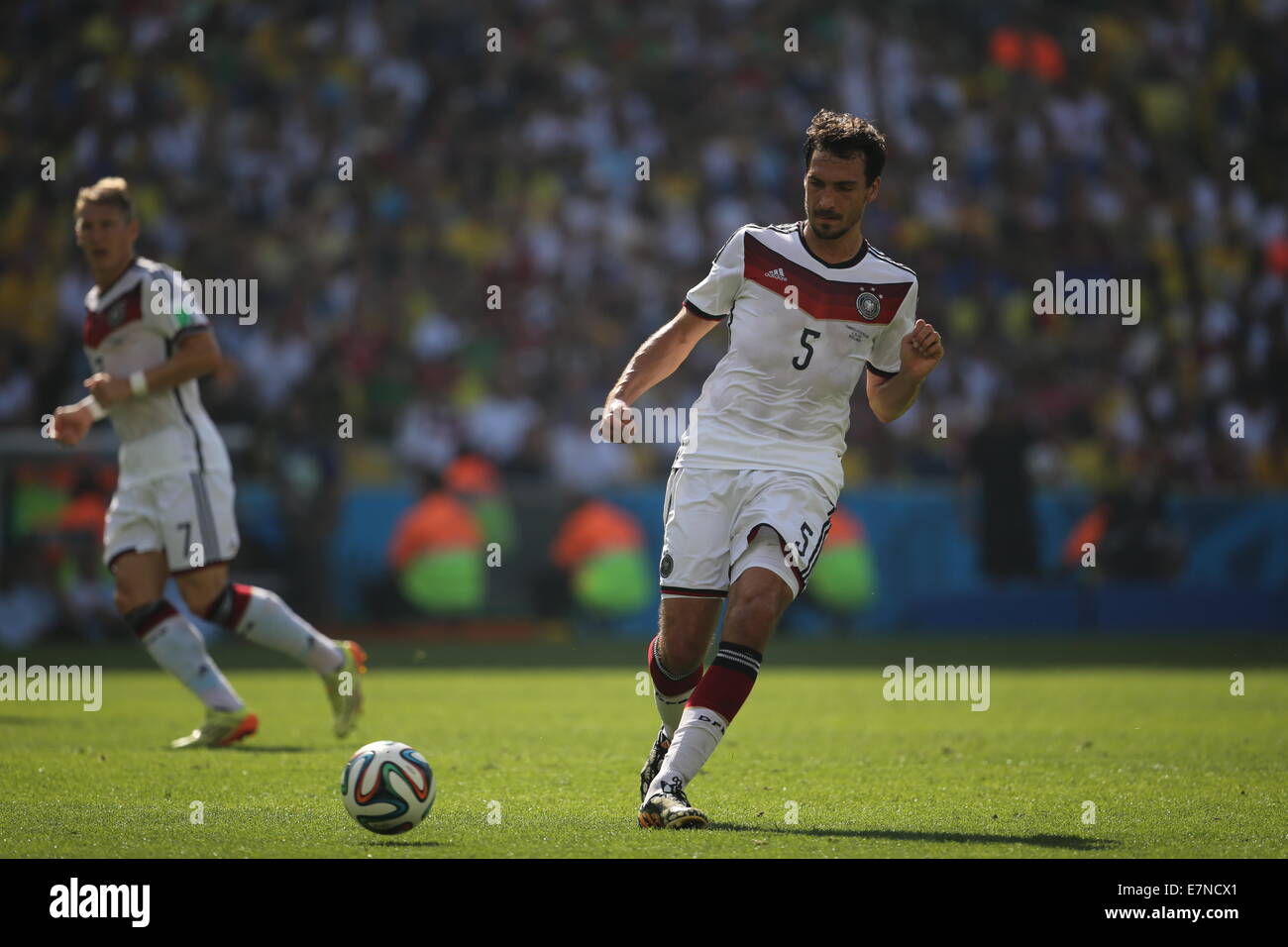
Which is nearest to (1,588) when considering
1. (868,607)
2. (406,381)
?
(406,381)

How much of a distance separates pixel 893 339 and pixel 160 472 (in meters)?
3.93

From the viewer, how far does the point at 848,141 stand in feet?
20.3

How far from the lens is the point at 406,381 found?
1900cm

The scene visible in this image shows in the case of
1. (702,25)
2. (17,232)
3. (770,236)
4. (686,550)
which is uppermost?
(702,25)

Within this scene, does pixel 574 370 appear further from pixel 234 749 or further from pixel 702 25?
pixel 234 749

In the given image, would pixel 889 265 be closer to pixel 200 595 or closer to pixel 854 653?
pixel 200 595

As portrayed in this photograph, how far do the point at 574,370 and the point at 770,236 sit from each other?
1282 centimetres

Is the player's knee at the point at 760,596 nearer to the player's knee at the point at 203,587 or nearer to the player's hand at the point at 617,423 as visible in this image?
the player's hand at the point at 617,423

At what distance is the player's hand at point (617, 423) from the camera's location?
6020mm

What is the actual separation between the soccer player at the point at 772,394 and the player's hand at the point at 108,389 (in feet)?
9.85

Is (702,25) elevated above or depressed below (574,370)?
above

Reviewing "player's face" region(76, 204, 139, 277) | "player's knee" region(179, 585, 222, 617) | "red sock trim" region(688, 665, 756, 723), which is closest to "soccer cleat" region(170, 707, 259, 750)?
"player's knee" region(179, 585, 222, 617)

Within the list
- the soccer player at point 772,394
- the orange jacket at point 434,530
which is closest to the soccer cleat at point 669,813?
the soccer player at point 772,394

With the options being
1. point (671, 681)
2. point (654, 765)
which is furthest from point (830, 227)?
point (654, 765)
